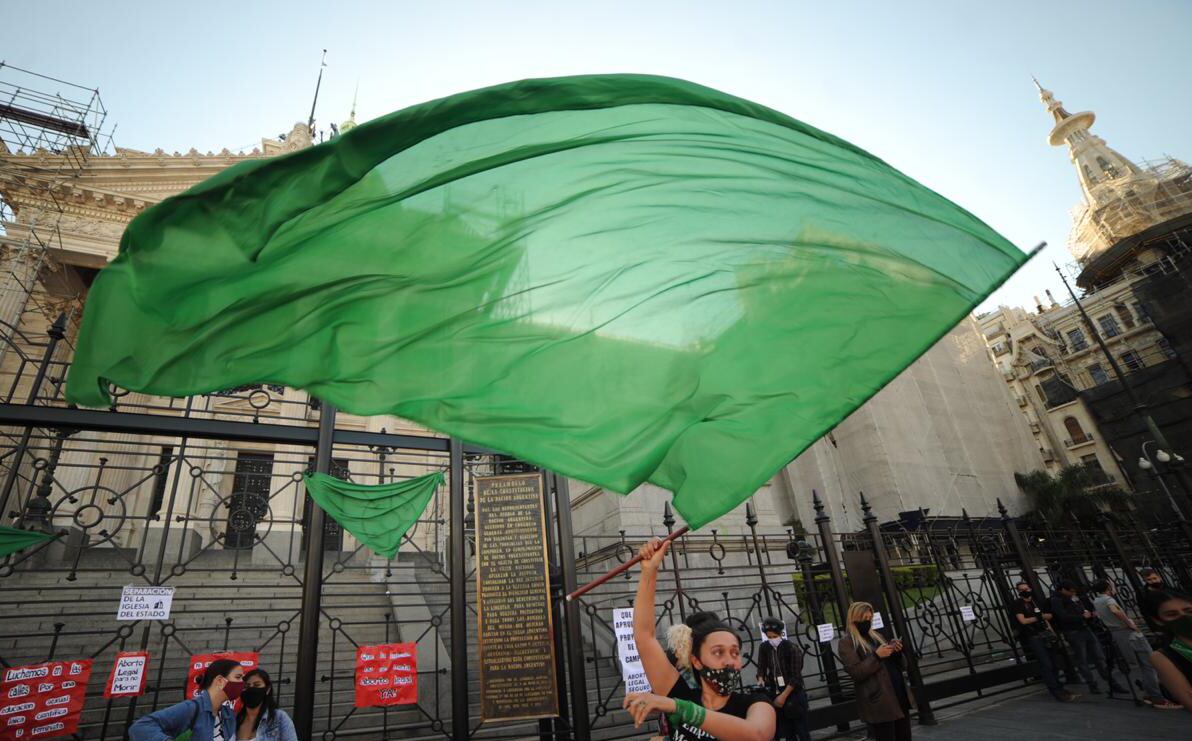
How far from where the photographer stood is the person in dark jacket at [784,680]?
538 cm

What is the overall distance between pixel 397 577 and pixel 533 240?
11043 mm

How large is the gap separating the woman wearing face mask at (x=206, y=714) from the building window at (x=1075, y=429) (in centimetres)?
5758

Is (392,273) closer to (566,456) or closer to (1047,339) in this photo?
(566,456)

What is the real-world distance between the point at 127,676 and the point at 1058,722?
32.8 ft

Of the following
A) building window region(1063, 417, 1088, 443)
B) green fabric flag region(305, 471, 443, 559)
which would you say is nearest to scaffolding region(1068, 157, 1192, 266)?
building window region(1063, 417, 1088, 443)

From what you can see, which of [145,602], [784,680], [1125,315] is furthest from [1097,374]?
[145,602]

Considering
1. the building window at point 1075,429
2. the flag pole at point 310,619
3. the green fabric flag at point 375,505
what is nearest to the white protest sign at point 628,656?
the green fabric flag at point 375,505

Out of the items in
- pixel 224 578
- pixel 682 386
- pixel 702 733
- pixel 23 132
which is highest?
pixel 23 132

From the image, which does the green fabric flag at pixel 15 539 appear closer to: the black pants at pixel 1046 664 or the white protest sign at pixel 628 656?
the white protest sign at pixel 628 656

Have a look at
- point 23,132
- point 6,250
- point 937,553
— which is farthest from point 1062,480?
point 23,132

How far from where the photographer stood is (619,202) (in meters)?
3.01

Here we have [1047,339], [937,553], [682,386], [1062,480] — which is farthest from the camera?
[1047,339]

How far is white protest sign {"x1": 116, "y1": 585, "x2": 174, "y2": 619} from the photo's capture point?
522 cm

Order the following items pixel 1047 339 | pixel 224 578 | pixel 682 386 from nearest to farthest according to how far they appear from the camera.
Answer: pixel 682 386 → pixel 224 578 → pixel 1047 339
